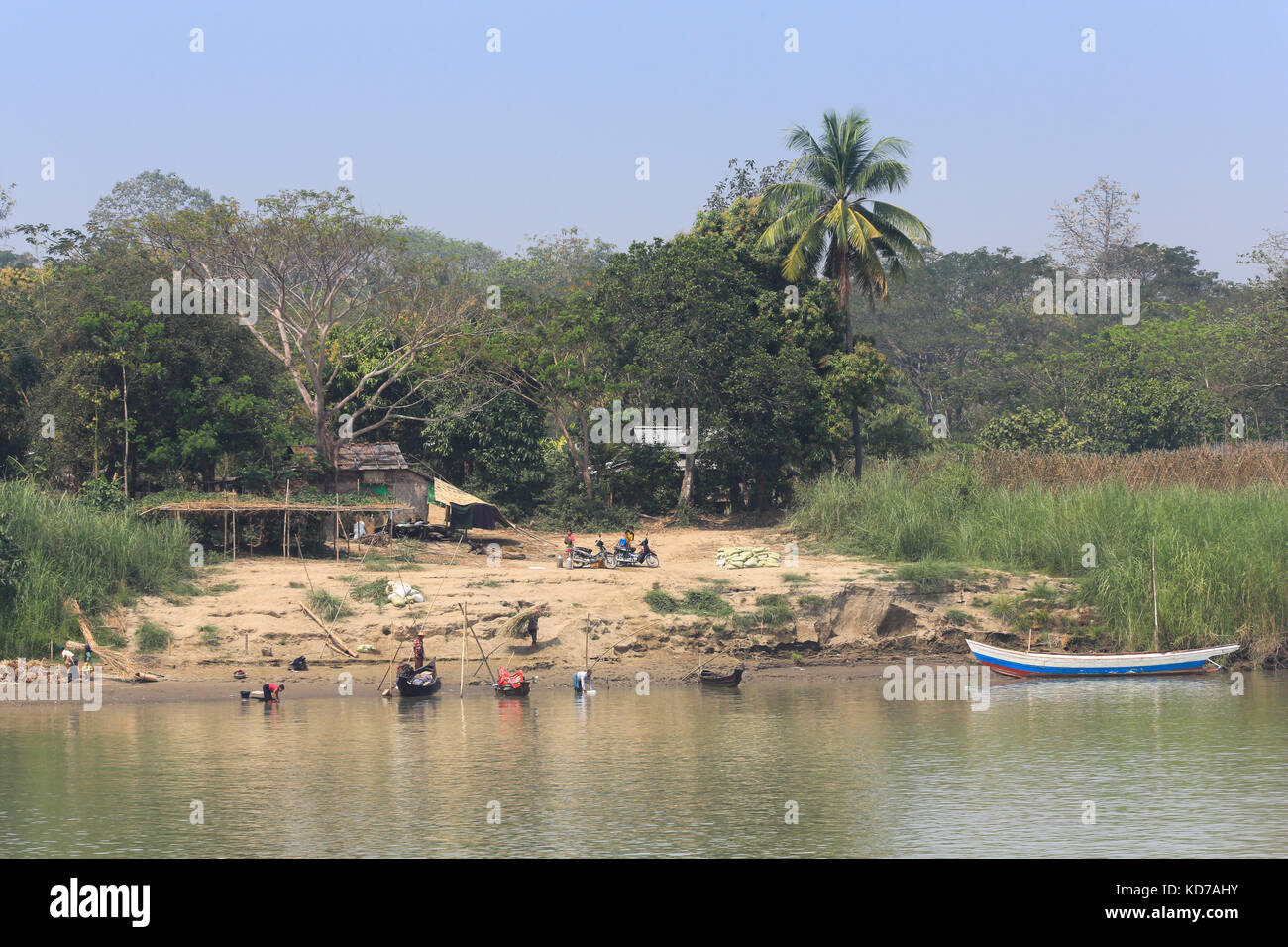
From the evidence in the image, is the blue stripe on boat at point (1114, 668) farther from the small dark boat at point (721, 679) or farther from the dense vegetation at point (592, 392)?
the small dark boat at point (721, 679)

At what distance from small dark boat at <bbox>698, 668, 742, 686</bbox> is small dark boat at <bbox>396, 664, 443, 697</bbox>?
6.44 metres

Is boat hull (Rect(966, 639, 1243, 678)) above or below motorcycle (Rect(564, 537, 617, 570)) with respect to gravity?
below

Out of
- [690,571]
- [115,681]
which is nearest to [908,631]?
[690,571]

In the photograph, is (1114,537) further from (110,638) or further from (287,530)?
(110,638)

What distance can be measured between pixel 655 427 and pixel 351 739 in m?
22.8

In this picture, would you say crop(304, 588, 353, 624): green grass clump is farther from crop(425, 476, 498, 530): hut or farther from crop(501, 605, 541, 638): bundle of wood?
crop(425, 476, 498, 530): hut

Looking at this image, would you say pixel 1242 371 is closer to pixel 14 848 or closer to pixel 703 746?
pixel 703 746

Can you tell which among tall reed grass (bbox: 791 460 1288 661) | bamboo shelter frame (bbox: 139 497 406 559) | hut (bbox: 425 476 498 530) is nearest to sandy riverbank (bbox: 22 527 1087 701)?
bamboo shelter frame (bbox: 139 497 406 559)

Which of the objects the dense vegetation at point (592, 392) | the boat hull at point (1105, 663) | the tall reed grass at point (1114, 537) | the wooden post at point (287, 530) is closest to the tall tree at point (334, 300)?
the dense vegetation at point (592, 392)

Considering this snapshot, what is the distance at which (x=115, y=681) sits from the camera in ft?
98.8

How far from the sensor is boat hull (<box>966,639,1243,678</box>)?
31.4 m

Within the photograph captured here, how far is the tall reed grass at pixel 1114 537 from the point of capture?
3256 cm

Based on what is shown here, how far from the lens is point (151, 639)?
31.3 metres
